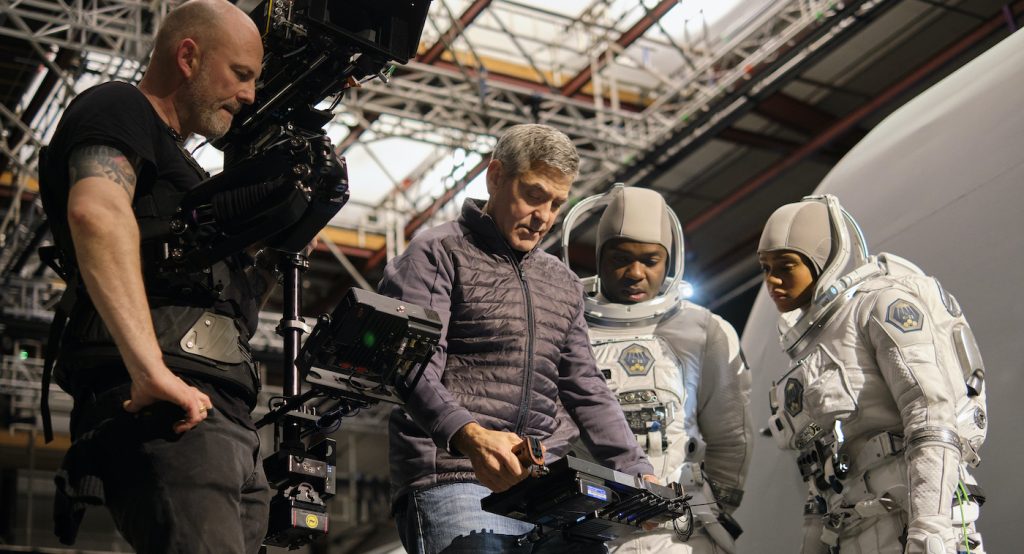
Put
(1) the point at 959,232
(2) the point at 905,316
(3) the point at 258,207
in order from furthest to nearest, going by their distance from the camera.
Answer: (1) the point at 959,232 → (2) the point at 905,316 → (3) the point at 258,207

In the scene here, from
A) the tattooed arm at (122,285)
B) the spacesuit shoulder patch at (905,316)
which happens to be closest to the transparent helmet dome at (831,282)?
the spacesuit shoulder patch at (905,316)

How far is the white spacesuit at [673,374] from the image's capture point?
4086 millimetres

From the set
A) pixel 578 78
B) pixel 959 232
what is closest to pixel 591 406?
pixel 959 232

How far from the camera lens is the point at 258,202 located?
2395 millimetres

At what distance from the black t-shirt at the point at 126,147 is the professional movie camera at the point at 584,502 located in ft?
2.15

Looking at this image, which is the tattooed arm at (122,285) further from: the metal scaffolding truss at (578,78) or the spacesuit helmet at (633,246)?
the metal scaffolding truss at (578,78)

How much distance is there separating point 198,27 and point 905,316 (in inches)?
101

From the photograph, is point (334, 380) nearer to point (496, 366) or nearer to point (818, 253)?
point (496, 366)

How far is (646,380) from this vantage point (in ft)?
13.8

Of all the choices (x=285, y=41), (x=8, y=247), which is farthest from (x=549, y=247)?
(x=285, y=41)

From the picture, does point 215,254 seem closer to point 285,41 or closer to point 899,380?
point 285,41

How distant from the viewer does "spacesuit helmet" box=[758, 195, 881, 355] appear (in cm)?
407

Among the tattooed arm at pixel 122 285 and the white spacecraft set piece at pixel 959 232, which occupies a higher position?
the white spacecraft set piece at pixel 959 232

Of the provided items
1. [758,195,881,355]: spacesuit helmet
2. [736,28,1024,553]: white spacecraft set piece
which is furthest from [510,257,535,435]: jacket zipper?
[736,28,1024,553]: white spacecraft set piece
